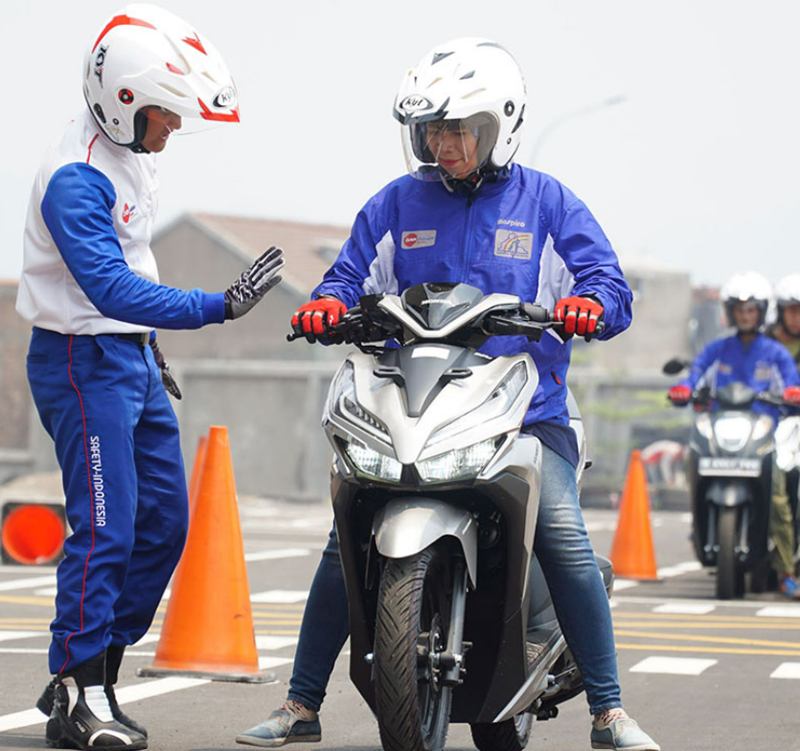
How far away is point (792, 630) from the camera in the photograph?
988cm

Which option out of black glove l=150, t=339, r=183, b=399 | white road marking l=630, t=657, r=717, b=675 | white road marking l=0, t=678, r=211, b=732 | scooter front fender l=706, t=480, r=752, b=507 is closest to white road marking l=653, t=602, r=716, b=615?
scooter front fender l=706, t=480, r=752, b=507

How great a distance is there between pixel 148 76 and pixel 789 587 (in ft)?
25.3

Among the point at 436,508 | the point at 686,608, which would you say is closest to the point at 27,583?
the point at 686,608

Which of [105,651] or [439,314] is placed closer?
[439,314]

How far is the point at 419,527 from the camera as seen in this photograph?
450 cm

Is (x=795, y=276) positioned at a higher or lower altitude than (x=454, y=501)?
higher

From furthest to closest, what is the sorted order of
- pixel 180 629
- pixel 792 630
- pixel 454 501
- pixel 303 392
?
pixel 303 392, pixel 792 630, pixel 180 629, pixel 454 501

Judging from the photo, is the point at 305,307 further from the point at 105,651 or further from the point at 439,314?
the point at 105,651

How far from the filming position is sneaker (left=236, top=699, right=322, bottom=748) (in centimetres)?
503

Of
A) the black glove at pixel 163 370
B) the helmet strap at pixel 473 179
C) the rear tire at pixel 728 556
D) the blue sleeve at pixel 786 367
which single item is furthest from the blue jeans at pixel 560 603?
the blue sleeve at pixel 786 367

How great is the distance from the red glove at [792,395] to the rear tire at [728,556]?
0.78m

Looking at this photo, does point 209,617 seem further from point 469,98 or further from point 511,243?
point 469,98

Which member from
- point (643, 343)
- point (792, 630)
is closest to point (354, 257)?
point (792, 630)

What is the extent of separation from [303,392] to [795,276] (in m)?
22.1
